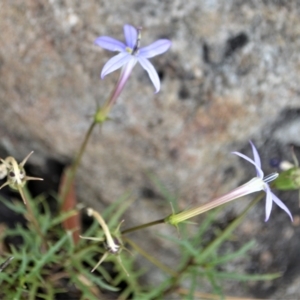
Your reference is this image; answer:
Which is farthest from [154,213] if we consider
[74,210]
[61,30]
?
[61,30]

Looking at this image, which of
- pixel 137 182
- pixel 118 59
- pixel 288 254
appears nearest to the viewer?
pixel 118 59

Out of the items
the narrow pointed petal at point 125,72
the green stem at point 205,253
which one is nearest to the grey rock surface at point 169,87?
the green stem at point 205,253

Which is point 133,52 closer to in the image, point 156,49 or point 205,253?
point 156,49

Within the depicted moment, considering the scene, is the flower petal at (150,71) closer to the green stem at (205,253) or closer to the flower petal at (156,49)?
the flower petal at (156,49)

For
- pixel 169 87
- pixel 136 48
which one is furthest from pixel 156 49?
pixel 169 87

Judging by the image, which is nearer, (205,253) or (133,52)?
(133,52)

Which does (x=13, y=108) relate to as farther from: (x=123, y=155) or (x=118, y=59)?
(x=118, y=59)
